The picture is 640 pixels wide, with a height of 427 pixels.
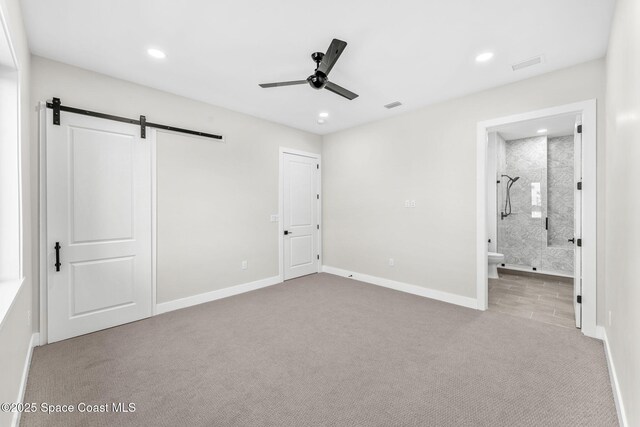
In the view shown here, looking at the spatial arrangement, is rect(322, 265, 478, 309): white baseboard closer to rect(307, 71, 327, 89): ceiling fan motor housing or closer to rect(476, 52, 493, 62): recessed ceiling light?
rect(476, 52, 493, 62): recessed ceiling light

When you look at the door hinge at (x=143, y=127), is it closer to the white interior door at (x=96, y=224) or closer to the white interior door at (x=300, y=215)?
the white interior door at (x=96, y=224)

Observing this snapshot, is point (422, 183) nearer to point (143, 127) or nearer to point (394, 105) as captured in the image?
point (394, 105)

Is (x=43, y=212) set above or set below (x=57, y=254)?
above

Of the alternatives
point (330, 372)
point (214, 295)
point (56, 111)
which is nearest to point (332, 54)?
point (330, 372)

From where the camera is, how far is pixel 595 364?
231cm

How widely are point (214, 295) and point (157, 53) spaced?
2969 millimetres

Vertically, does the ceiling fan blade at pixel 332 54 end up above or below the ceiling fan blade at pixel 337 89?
above

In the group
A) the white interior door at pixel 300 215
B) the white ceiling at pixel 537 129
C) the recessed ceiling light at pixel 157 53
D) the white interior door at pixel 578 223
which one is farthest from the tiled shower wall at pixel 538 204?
the recessed ceiling light at pixel 157 53

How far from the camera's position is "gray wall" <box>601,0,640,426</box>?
143 cm

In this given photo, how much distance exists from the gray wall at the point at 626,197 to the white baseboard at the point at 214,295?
13.0 ft

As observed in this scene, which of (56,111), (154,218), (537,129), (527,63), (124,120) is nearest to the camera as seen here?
(56,111)

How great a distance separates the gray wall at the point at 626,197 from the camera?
1.43 metres

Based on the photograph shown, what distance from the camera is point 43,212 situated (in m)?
2.68

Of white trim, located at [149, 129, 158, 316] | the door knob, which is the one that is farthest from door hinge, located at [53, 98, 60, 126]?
the door knob
